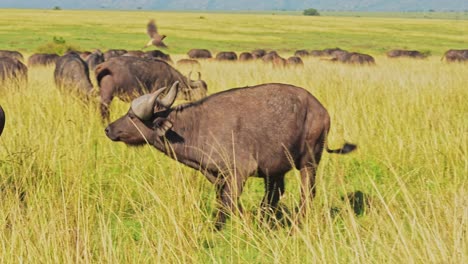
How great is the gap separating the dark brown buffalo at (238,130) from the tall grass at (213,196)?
0.24 meters

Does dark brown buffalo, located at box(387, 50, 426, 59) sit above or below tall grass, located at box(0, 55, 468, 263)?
below

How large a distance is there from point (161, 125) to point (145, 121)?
0.69 feet

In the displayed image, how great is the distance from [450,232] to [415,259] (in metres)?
0.52

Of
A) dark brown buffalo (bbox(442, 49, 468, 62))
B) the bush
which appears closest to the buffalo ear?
dark brown buffalo (bbox(442, 49, 468, 62))

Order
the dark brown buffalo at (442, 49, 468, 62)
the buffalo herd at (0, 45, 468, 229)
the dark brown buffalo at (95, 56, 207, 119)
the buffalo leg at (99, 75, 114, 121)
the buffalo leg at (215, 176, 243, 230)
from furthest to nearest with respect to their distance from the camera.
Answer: the dark brown buffalo at (442, 49, 468, 62) → the dark brown buffalo at (95, 56, 207, 119) → the buffalo leg at (99, 75, 114, 121) → the buffalo herd at (0, 45, 468, 229) → the buffalo leg at (215, 176, 243, 230)

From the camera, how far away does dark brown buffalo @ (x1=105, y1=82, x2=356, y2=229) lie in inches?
219

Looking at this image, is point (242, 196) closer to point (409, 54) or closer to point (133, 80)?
point (133, 80)

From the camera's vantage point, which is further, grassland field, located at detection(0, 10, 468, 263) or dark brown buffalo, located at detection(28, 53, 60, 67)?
dark brown buffalo, located at detection(28, 53, 60, 67)

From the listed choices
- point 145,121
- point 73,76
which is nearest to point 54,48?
point 73,76

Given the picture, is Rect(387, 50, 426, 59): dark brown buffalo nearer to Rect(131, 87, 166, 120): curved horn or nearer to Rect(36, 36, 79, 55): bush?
Rect(36, 36, 79, 55): bush

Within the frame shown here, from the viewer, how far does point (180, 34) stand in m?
78.9

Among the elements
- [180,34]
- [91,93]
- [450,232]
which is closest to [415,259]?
[450,232]

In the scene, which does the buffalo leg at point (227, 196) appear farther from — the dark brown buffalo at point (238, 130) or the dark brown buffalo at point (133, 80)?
the dark brown buffalo at point (133, 80)

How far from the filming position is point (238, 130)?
562cm
